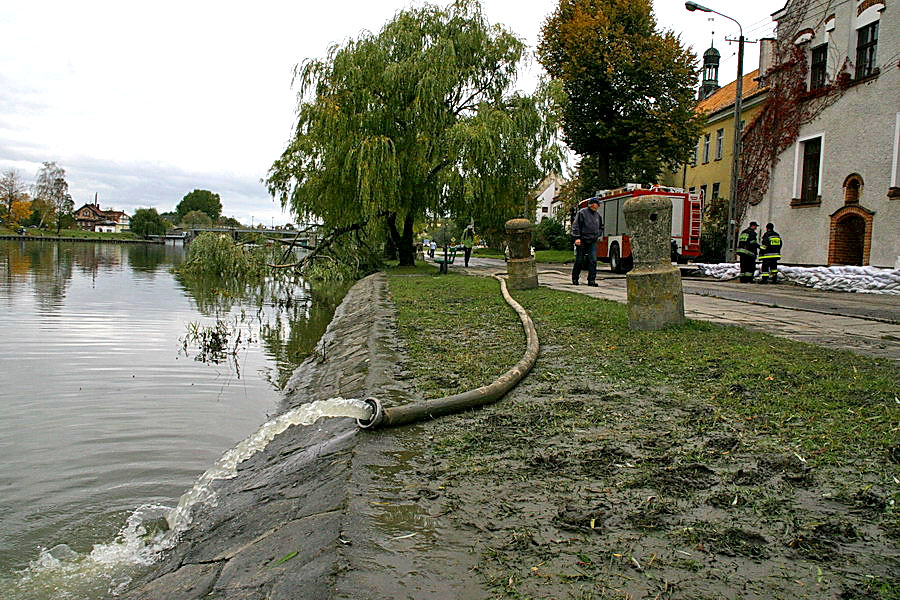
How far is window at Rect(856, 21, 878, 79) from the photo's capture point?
23.7 metres

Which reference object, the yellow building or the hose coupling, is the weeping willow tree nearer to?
the yellow building

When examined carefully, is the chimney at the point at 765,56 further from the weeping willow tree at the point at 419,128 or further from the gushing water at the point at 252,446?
the gushing water at the point at 252,446

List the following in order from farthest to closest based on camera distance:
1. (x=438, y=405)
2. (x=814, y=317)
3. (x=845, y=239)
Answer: (x=845, y=239) → (x=814, y=317) → (x=438, y=405)

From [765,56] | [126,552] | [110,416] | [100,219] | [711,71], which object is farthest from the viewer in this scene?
[100,219]

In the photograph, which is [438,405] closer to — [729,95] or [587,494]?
[587,494]

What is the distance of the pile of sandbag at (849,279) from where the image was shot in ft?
55.3

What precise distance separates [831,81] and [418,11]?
15.4 m

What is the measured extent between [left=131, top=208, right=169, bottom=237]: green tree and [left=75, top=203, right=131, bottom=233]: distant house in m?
31.5

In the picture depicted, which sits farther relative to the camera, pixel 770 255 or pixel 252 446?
pixel 770 255

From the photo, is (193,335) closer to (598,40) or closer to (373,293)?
(373,293)

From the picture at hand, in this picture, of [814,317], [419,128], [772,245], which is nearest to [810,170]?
[772,245]

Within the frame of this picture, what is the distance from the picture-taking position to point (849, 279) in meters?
17.7

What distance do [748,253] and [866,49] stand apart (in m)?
10.1

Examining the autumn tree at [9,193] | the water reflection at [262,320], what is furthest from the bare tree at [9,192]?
the water reflection at [262,320]
